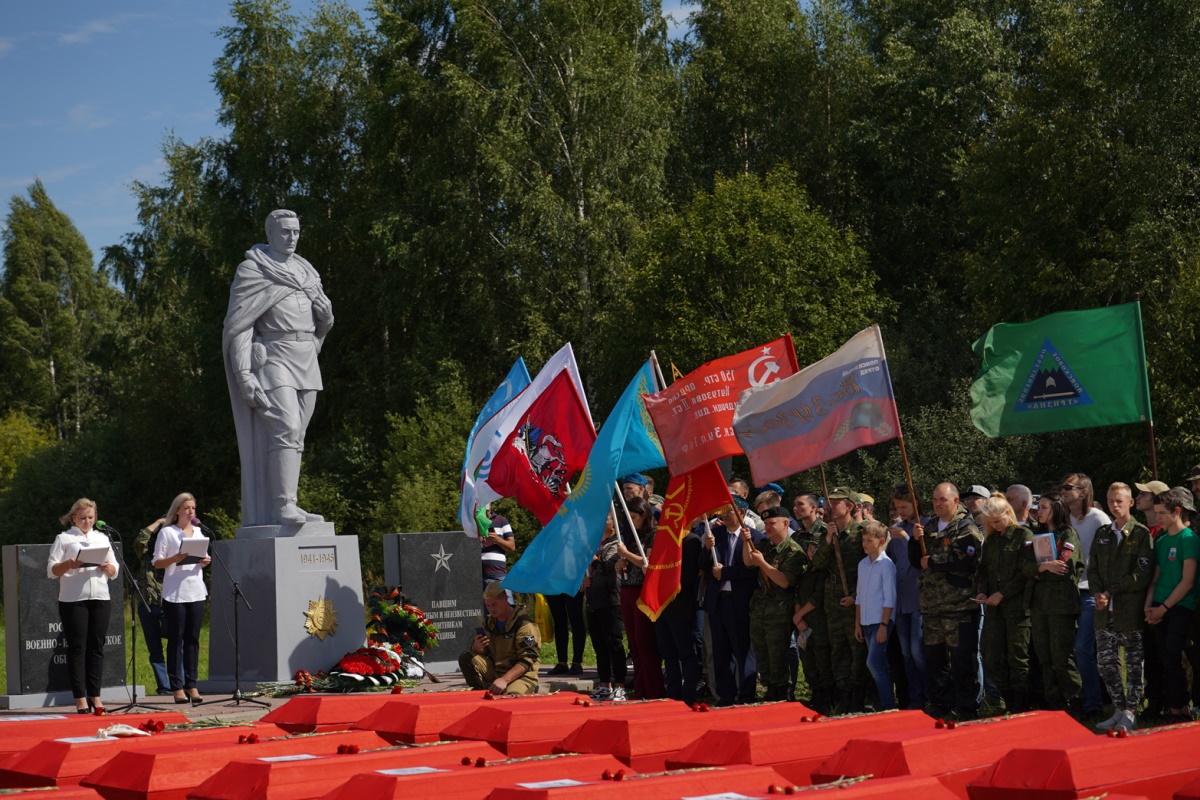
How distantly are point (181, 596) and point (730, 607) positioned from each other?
5071mm

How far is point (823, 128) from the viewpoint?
38.6 metres

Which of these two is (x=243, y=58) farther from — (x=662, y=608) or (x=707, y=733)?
(x=707, y=733)

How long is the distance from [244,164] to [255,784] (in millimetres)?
34281

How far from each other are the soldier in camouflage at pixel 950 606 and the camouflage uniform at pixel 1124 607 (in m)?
0.93

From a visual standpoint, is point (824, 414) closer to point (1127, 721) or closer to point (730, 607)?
point (730, 607)

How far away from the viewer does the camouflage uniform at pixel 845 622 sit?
38.0 ft

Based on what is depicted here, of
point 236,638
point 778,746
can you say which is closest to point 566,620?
point 236,638

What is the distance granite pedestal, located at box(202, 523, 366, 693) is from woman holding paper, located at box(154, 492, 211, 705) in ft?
2.55

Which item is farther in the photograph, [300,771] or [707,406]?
[707,406]

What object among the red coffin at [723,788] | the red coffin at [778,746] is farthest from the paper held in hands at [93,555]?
the red coffin at [723,788]

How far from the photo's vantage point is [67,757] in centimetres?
806

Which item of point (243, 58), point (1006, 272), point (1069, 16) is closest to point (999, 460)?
point (1006, 272)

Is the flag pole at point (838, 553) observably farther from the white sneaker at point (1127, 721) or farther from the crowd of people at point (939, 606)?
the white sneaker at point (1127, 721)

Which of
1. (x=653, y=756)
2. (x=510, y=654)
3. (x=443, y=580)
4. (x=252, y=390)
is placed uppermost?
(x=252, y=390)
